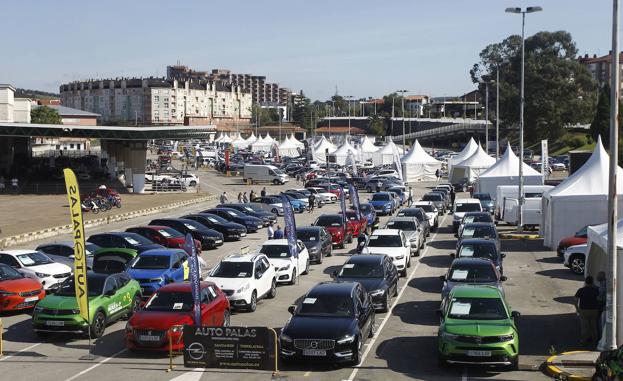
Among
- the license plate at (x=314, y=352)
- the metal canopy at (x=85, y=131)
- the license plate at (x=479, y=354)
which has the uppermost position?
the metal canopy at (x=85, y=131)

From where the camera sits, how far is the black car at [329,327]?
14.2 meters

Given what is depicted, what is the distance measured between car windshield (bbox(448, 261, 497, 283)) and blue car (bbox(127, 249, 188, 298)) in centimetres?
752

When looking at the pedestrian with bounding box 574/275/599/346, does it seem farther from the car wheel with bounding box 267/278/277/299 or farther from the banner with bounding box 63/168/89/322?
the banner with bounding box 63/168/89/322

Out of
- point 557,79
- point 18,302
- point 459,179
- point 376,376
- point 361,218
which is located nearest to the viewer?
point 376,376

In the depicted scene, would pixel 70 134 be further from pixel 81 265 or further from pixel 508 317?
pixel 508 317

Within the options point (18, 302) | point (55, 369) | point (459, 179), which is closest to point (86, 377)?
point (55, 369)

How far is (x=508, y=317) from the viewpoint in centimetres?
1492

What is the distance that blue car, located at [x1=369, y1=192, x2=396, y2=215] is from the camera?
46.8 metres

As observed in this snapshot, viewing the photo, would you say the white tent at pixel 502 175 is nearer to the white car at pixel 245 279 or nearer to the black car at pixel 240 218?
the black car at pixel 240 218

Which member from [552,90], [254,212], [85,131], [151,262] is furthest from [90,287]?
[552,90]

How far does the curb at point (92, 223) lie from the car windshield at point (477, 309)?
73.8ft

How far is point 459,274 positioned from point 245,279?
17.6ft

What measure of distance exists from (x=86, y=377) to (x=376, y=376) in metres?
5.14

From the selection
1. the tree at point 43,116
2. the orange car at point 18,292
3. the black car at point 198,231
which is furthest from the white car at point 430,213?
the tree at point 43,116
